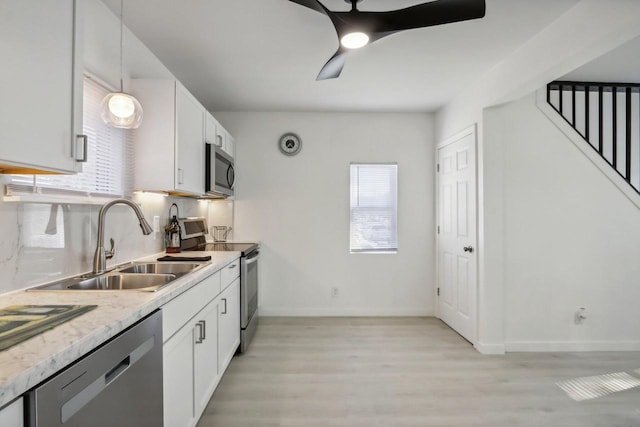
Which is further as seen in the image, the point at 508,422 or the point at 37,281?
the point at 508,422

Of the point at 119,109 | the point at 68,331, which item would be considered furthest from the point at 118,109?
the point at 68,331

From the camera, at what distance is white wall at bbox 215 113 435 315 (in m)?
3.95

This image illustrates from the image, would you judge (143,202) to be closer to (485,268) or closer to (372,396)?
(372,396)

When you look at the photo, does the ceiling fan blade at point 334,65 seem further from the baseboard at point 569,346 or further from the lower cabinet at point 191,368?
the baseboard at point 569,346

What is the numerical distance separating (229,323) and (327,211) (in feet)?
6.15

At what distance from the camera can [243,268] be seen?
2.92 m

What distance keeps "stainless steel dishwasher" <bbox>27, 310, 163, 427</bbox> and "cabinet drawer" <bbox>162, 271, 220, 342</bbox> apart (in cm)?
10

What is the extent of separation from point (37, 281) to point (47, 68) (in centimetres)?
95

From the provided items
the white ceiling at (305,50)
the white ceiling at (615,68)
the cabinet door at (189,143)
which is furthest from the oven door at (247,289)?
the white ceiling at (615,68)

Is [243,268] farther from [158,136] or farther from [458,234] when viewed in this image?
[458,234]

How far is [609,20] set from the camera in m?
1.74

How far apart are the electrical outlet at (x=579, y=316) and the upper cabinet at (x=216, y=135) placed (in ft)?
12.0

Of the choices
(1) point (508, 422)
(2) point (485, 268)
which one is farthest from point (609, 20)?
(1) point (508, 422)

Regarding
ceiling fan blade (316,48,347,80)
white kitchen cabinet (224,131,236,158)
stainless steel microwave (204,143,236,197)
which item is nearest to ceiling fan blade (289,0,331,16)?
ceiling fan blade (316,48,347,80)
